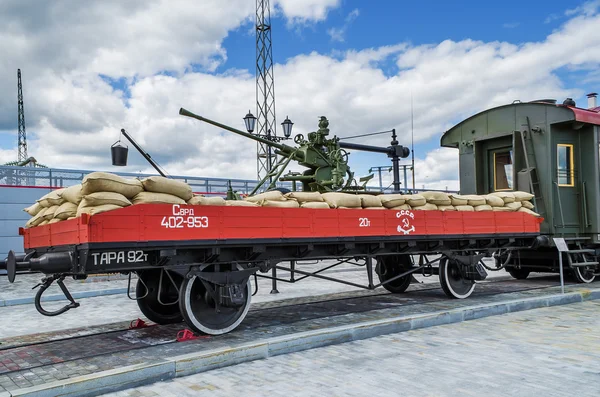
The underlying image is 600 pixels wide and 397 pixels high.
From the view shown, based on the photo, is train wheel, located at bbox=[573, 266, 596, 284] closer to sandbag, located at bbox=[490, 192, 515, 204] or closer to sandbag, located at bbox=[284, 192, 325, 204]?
sandbag, located at bbox=[490, 192, 515, 204]

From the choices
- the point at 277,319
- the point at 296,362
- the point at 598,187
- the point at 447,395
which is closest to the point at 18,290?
the point at 277,319

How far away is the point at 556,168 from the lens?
38.4 feet

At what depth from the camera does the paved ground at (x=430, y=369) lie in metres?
4.70

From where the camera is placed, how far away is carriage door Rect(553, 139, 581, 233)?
11.6m

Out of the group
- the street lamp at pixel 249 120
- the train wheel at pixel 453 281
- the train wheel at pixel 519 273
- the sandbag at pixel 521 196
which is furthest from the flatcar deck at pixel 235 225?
the street lamp at pixel 249 120

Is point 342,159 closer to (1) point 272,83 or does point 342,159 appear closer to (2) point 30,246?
(2) point 30,246

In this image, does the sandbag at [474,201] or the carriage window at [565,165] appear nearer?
the sandbag at [474,201]

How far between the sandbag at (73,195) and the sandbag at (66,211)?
60 mm

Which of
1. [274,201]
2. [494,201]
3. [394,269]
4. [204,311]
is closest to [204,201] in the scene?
[274,201]

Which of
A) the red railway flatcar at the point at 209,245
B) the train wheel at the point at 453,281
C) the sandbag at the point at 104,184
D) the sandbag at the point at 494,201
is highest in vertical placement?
the sandbag at the point at 104,184

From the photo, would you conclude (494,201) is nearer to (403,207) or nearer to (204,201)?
(403,207)

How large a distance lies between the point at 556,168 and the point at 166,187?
8990 mm

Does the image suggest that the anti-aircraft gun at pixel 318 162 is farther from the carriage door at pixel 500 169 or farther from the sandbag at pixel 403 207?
the carriage door at pixel 500 169

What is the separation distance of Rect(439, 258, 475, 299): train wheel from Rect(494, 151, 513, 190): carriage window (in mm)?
3522
